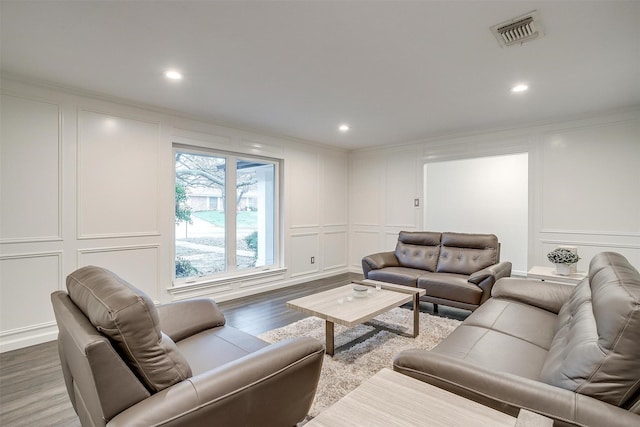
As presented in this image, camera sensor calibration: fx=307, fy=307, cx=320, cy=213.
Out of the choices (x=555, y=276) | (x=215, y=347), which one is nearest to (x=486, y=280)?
(x=555, y=276)

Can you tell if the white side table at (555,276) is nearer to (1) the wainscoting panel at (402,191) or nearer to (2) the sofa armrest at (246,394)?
(1) the wainscoting panel at (402,191)

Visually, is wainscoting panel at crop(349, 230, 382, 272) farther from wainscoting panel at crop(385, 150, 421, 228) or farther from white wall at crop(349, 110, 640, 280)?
white wall at crop(349, 110, 640, 280)

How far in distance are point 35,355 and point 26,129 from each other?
2.04m

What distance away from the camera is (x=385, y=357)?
255 centimetres

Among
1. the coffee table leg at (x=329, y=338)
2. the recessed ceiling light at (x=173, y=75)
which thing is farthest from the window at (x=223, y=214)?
the coffee table leg at (x=329, y=338)

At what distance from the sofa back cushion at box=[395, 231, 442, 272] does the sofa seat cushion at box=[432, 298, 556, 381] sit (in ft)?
5.84

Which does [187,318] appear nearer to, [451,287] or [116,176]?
[116,176]

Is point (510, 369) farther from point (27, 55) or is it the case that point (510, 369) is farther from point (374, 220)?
point (374, 220)

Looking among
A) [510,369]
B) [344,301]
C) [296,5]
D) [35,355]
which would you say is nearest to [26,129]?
[35,355]

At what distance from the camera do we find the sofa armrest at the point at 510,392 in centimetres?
98

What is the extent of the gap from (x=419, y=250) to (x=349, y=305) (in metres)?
2.10

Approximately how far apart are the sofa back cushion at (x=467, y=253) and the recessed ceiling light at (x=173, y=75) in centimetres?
371

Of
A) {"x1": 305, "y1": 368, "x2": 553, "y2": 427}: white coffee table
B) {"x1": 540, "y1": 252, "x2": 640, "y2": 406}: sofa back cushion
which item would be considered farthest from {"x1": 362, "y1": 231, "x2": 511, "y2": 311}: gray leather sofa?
{"x1": 305, "y1": 368, "x2": 553, "y2": 427}: white coffee table

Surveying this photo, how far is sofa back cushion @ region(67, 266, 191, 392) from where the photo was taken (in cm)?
107
